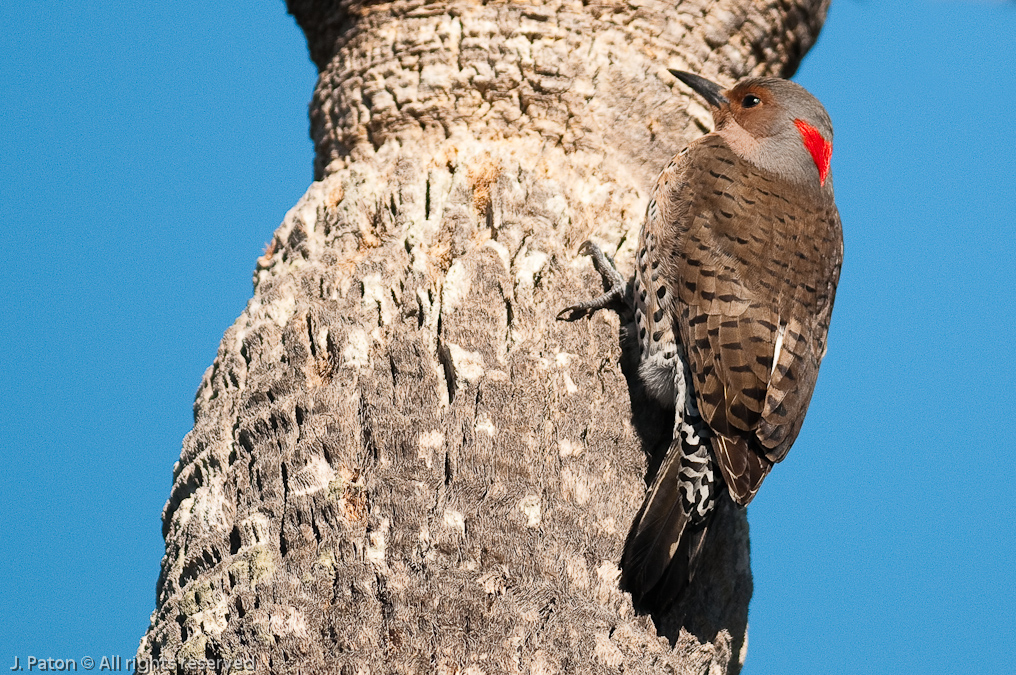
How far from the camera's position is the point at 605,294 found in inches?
155

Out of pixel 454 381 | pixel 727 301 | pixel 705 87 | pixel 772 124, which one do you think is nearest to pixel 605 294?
pixel 727 301

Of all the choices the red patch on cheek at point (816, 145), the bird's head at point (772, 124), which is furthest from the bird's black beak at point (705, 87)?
the red patch on cheek at point (816, 145)

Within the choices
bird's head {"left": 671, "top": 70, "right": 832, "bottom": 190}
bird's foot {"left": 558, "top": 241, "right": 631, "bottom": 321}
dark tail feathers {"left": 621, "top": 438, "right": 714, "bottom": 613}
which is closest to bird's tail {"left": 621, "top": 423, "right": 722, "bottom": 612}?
dark tail feathers {"left": 621, "top": 438, "right": 714, "bottom": 613}

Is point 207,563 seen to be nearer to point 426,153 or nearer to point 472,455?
point 472,455

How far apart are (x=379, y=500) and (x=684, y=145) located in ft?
6.99

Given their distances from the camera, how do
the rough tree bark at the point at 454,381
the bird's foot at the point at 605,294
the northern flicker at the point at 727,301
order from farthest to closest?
the bird's foot at the point at 605,294, the northern flicker at the point at 727,301, the rough tree bark at the point at 454,381

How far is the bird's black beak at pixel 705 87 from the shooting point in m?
4.54

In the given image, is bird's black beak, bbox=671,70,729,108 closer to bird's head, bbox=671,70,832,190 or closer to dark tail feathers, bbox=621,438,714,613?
bird's head, bbox=671,70,832,190

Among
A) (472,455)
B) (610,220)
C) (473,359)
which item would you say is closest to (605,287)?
(610,220)

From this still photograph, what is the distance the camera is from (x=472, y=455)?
3404 millimetres

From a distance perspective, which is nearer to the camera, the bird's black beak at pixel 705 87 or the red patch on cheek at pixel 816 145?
the bird's black beak at pixel 705 87

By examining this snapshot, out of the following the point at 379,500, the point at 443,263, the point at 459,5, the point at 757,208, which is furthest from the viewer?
the point at 459,5

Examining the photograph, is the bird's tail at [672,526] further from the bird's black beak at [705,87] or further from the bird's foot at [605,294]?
the bird's black beak at [705,87]

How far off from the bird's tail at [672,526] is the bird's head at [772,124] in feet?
4.77
